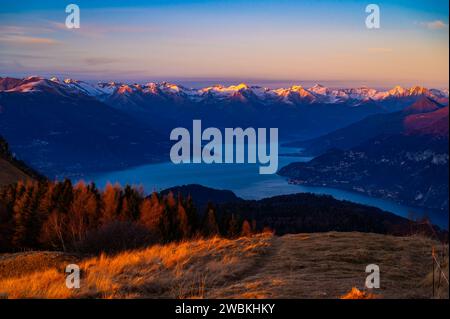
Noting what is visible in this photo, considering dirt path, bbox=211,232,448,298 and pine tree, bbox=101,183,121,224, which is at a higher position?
dirt path, bbox=211,232,448,298

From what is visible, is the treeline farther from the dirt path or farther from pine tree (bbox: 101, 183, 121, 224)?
the dirt path

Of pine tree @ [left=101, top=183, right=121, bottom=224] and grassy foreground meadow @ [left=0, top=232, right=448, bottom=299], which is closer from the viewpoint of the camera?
grassy foreground meadow @ [left=0, top=232, right=448, bottom=299]

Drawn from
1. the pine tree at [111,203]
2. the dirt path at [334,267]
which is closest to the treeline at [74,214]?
the pine tree at [111,203]

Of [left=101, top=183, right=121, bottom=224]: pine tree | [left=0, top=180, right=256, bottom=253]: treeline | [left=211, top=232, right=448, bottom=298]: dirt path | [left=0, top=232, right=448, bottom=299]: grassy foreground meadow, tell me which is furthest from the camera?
[left=101, top=183, right=121, bottom=224]: pine tree

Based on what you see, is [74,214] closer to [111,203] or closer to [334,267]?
[111,203]

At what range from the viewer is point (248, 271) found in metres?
12.8

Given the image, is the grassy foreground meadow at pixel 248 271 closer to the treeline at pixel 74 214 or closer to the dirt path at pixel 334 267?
the dirt path at pixel 334 267

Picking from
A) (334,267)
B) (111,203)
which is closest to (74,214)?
(111,203)

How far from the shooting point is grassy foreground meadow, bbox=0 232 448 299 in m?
10.1

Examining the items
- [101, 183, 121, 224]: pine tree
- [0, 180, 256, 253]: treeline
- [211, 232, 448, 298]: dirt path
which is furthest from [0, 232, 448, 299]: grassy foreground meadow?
[101, 183, 121, 224]: pine tree

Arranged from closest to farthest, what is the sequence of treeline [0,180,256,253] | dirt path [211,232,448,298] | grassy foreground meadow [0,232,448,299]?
1. dirt path [211,232,448,298]
2. grassy foreground meadow [0,232,448,299]
3. treeline [0,180,256,253]

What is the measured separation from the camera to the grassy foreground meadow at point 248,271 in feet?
33.2

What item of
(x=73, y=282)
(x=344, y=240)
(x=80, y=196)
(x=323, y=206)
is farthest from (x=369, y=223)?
(x=73, y=282)
